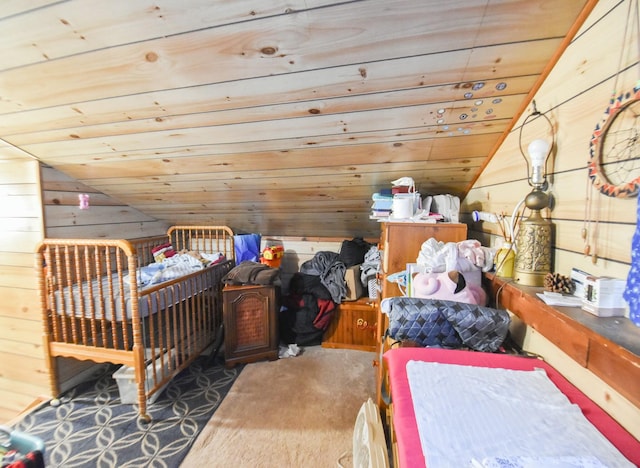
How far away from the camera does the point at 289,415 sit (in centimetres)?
169

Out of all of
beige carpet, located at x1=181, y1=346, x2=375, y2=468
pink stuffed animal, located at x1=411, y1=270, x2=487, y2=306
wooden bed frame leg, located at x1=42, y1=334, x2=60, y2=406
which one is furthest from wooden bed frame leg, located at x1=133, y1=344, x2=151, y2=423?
pink stuffed animal, located at x1=411, y1=270, x2=487, y2=306

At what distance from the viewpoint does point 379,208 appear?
1841 mm

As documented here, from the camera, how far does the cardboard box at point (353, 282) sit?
2.40m

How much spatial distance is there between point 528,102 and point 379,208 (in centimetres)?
92

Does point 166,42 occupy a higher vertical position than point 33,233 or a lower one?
higher

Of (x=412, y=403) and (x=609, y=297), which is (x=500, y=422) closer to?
(x=412, y=403)

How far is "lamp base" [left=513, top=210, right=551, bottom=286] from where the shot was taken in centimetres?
97

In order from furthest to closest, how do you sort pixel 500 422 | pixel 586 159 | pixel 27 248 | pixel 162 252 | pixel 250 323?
pixel 162 252 < pixel 250 323 < pixel 27 248 < pixel 586 159 < pixel 500 422

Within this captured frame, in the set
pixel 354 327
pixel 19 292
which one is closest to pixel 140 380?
pixel 19 292

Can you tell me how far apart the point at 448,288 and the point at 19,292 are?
3.09 metres

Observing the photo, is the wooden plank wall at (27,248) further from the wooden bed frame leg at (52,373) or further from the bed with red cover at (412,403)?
the bed with red cover at (412,403)

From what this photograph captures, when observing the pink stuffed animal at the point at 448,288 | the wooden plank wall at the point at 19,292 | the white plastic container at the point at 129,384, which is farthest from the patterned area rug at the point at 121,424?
the pink stuffed animal at the point at 448,288

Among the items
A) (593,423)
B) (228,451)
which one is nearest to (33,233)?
(228,451)

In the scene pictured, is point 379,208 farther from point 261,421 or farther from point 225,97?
point 261,421
